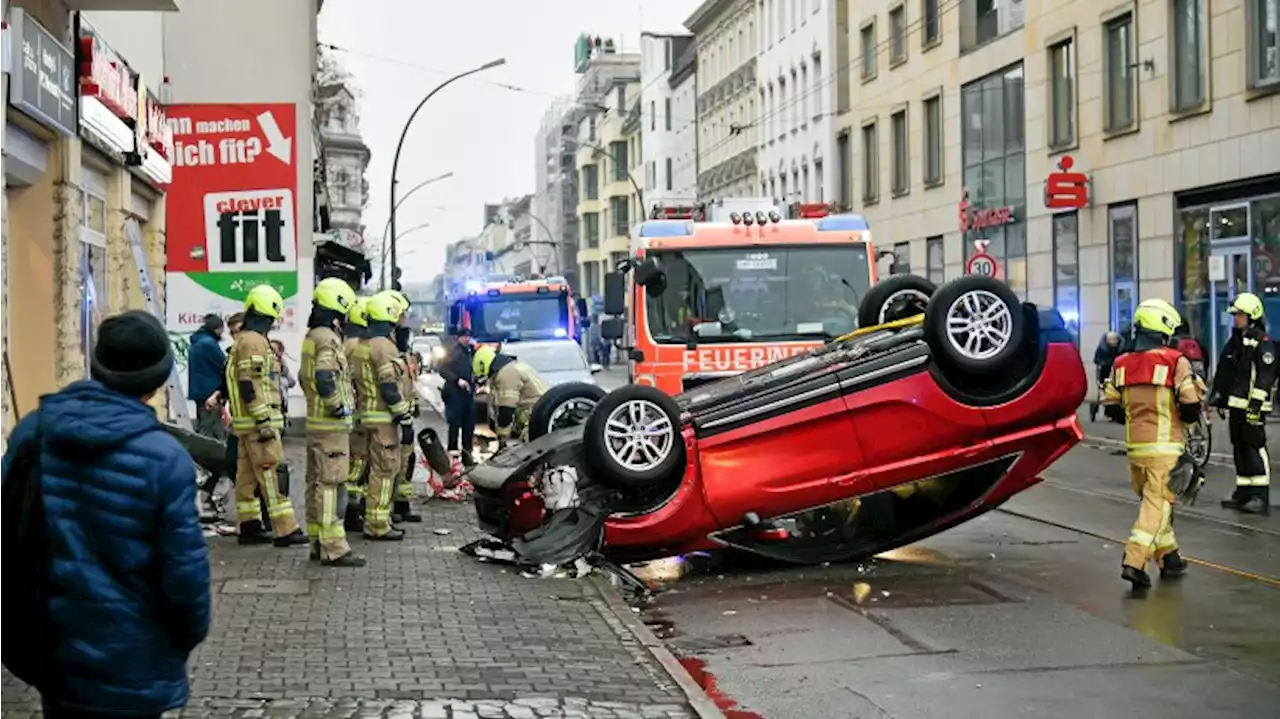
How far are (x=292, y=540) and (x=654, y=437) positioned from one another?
10.8 feet

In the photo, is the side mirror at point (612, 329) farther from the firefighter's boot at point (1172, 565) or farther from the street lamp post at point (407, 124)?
the street lamp post at point (407, 124)

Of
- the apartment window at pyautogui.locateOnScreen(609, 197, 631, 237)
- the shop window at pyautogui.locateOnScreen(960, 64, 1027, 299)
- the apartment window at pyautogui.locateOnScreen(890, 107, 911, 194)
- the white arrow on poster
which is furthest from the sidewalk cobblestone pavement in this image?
the apartment window at pyautogui.locateOnScreen(609, 197, 631, 237)

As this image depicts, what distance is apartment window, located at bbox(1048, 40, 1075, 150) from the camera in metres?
35.7

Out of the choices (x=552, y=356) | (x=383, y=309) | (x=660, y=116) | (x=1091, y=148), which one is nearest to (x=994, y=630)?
(x=383, y=309)

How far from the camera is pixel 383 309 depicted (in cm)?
1347

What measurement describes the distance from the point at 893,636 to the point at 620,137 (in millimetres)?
100324

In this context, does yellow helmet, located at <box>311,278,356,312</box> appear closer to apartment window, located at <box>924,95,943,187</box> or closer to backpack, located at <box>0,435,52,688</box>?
backpack, located at <box>0,435,52,688</box>

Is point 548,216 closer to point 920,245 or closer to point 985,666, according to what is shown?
point 920,245

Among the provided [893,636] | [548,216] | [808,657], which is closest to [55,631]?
[808,657]

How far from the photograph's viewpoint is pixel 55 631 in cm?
438

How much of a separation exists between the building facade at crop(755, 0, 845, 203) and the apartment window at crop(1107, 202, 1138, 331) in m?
17.7

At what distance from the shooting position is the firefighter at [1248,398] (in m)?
15.0

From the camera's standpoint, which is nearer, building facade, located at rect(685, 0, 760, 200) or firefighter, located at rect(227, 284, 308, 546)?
firefighter, located at rect(227, 284, 308, 546)

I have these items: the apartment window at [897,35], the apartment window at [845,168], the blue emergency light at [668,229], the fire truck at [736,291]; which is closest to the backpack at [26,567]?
the fire truck at [736,291]
